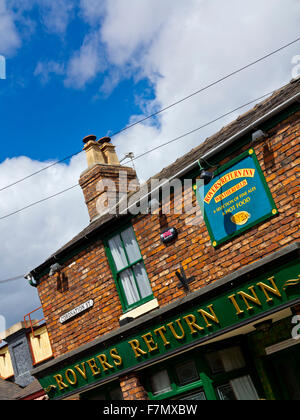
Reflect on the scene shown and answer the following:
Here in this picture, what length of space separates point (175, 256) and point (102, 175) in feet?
16.5

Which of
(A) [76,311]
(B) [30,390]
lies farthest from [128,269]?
(B) [30,390]

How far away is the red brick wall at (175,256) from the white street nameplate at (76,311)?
123 millimetres

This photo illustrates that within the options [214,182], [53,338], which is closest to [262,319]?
[214,182]

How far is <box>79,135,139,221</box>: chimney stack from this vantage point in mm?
12984

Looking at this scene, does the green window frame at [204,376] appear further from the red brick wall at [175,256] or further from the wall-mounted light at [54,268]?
the wall-mounted light at [54,268]

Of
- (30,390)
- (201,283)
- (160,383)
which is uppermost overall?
(201,283)

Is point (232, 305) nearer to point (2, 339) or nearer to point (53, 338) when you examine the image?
point (53, 338)

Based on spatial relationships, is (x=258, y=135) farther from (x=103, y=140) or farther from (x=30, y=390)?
(x=30, y=390)

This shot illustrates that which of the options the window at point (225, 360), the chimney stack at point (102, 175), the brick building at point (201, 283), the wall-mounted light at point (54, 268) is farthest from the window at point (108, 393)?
the chimney stack at point (102, 175)

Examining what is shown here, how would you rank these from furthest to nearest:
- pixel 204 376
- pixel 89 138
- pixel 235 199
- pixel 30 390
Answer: pixel 30 390 → pixel 89 138 → pixel 204 376 → pixel 235 199

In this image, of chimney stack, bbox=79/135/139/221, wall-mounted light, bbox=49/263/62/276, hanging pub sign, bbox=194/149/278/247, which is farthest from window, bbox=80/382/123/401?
chimney stack, bbox=79/135/139/221

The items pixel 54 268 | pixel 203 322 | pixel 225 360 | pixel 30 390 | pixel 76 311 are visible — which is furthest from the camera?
pixel 30 390

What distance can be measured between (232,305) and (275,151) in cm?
276

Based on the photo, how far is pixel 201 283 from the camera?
27.7ft
